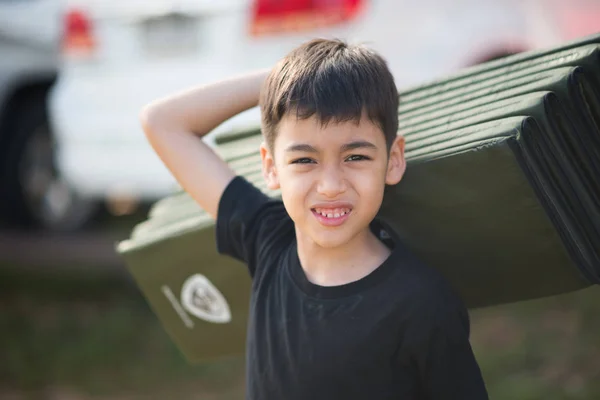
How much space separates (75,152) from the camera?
533 cm

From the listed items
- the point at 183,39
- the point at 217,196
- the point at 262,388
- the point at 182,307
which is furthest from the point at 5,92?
the point at 262,388

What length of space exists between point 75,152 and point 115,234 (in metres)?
0.97

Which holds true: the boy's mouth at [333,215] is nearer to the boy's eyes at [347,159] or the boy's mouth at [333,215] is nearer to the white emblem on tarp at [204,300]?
the boy's eyes at [347,159]

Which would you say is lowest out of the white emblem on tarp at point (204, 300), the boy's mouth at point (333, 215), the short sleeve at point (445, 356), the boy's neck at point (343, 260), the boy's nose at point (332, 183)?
the white emblem on tarp at point (204, 300)

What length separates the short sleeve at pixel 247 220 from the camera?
6.48 ft

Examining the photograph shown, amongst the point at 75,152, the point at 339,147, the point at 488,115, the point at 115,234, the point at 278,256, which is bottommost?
the point at 115,234

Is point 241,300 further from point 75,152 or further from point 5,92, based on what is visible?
point 5,92

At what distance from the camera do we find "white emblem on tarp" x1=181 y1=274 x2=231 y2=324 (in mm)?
2395

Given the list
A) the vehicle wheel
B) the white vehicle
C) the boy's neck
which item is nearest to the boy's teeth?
the boy's neck

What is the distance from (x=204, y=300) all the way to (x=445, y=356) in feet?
3.34

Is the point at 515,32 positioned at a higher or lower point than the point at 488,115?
lower

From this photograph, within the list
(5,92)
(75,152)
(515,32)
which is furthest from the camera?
(5,92)

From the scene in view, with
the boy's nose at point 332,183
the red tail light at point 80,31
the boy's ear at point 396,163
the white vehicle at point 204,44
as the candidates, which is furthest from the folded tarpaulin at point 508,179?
the red tail light at point 80,31

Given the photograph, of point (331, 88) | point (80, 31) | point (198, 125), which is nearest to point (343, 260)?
point (331, 88)
